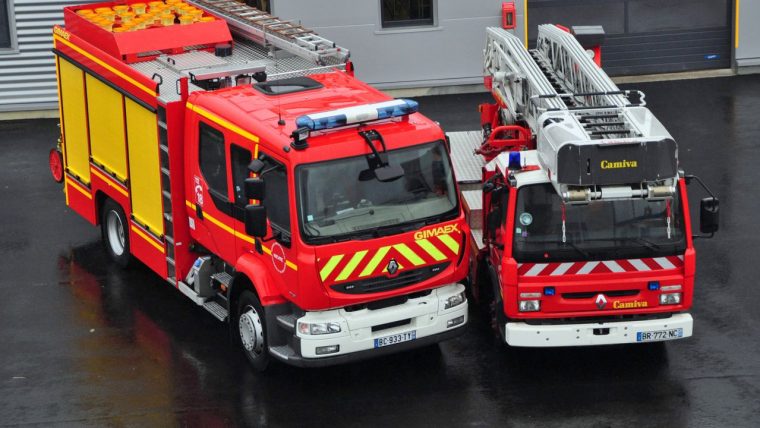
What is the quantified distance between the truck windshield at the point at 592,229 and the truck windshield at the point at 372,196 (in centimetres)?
73

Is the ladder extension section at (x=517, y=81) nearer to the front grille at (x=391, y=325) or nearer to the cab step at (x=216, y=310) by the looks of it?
the front grille at (x=391, y=325)

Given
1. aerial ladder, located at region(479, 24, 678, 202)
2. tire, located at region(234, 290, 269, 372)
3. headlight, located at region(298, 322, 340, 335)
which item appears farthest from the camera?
tire, located at region(234, 290, 269, 372)

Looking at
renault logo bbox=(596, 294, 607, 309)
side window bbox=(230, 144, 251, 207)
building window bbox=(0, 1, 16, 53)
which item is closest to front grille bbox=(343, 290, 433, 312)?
side window bbox=(230, 144, 251, 207)

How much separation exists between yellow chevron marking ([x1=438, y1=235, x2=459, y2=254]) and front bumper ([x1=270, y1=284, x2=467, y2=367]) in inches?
17.5

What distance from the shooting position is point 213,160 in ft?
43.4

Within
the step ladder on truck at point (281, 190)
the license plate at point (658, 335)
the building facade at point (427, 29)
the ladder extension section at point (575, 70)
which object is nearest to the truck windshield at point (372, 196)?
the step ladder on truck at point (281, 190)

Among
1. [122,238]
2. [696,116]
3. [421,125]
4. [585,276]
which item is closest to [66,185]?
[122,238]

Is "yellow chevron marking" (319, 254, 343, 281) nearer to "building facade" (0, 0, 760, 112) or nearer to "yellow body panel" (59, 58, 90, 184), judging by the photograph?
"yellow body panel" (59, 58, 90, 184)

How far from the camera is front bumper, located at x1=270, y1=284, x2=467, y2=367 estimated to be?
1220cm

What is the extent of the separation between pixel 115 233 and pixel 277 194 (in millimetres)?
4583

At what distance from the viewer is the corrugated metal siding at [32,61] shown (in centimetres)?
2297

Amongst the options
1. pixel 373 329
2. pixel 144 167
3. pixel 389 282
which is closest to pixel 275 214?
pixel 389 282

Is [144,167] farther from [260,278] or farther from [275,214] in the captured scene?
[275,214]

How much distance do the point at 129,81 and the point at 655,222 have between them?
19.4 ft
